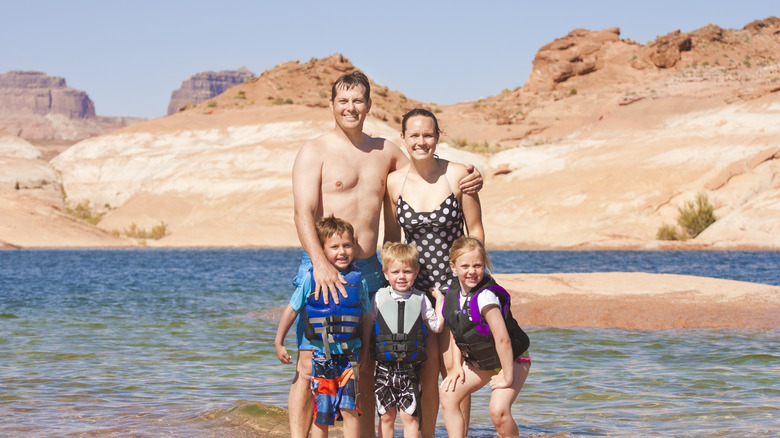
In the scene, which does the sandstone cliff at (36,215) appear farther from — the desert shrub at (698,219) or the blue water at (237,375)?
the desert shrub at (698,219)

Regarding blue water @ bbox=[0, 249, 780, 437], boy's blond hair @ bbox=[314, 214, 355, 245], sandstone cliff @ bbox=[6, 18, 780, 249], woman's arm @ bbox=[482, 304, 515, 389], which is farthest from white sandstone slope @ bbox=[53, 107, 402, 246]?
woman's arm @ bbox=[482, 304, 515, 389]

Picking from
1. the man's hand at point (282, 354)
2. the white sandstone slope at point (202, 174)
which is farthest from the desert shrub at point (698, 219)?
the man's hand at point (282, 354)

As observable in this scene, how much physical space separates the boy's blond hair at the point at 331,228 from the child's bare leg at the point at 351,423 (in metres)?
0.99

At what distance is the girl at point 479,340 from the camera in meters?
4.93

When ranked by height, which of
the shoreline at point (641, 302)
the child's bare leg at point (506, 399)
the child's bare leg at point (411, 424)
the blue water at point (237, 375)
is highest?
the child's bare leg at point (506, 399)

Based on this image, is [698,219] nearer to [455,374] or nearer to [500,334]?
[455,374]

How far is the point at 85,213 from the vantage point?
52750 mm

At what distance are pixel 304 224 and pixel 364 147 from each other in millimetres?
684

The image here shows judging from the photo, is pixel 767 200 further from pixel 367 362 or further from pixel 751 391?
pixel 367 362

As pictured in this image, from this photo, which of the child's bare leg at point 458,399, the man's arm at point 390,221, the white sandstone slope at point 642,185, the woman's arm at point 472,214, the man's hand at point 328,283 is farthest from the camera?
the white sandstone slope at point 642,185

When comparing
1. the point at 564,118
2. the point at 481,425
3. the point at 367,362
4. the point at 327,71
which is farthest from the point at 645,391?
the point at 327,71

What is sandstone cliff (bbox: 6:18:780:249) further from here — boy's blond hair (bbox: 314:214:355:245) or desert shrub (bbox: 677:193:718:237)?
boy's blond hair (bbox: 314:214:355:245)

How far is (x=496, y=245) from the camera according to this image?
128ft

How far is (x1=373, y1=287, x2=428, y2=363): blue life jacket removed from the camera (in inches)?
196
